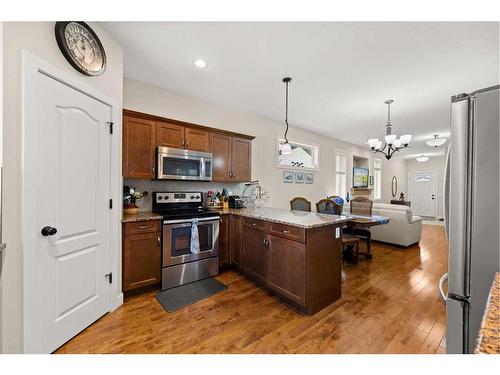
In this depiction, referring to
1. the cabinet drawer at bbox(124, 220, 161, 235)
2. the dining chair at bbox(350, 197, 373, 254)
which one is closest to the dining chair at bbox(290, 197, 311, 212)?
the dining chair at bbox(350, 197, 373, 254)

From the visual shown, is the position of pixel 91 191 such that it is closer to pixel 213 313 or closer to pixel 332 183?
pixel 213 313

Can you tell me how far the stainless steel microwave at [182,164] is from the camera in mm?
2674

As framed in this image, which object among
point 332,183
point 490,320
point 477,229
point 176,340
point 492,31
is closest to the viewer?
point 490,320

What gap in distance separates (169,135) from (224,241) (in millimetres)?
1671

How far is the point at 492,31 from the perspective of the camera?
1.83 metres

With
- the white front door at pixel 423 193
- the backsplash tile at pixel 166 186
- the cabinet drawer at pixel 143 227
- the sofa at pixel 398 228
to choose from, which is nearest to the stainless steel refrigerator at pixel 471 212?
the cabinet drawer at pixel 143 227

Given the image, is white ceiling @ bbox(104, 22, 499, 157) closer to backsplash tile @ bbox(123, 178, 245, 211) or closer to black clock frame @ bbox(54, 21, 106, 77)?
black clock frame @ bbox(54, 21, 106, 77)

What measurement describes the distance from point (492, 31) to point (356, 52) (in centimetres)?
109

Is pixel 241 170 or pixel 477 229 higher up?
pixel 241 170

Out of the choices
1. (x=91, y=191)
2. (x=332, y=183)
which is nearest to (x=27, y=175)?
(x=91, y=191)

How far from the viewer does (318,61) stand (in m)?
2.33

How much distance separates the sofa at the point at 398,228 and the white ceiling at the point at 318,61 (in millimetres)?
1978

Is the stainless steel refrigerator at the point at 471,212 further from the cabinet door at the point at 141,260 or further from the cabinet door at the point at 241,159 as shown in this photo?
the cabinet door at the point at 241,159
